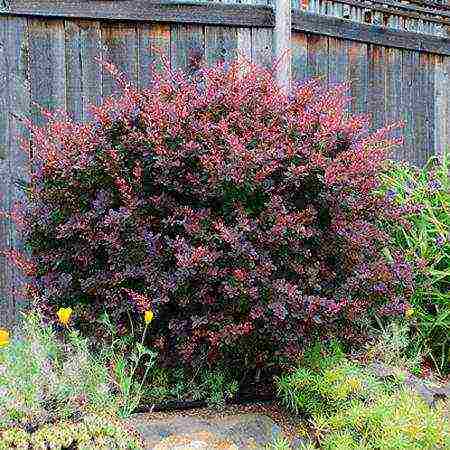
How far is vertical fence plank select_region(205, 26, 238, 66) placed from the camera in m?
5.36

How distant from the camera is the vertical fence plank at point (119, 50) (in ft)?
16.8

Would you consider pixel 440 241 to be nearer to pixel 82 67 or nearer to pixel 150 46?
pixel 150 46

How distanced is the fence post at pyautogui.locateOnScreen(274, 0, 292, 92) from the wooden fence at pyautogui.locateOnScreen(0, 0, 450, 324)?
52 millimetres

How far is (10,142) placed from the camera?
488 centimetres

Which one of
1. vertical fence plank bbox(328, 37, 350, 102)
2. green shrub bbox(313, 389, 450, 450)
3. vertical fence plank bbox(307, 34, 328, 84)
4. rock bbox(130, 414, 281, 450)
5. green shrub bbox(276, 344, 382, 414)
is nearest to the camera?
green shrub bbox(313, 389, 450, 450)

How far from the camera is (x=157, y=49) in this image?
5.18 meters

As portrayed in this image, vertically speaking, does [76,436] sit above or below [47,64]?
below

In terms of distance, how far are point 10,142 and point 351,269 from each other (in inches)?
87.0

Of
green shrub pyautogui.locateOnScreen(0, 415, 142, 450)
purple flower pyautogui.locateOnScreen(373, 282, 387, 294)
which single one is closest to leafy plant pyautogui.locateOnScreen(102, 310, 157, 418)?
green shrub pyautogui.locateOnScreen(0, 415, 142, 450)

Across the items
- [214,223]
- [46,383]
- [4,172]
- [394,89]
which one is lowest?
[46,383]

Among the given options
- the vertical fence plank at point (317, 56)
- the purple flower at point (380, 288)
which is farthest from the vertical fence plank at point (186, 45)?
the purple flower at point (380, 288)

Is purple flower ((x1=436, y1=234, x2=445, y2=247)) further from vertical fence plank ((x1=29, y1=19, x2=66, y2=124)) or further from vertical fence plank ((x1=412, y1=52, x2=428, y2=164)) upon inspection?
vertical fence plank ((x1=29, y1=19, x2=66, y2=124))

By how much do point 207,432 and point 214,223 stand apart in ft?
3.05

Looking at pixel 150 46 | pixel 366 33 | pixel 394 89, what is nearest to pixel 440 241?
pixel 394 89
